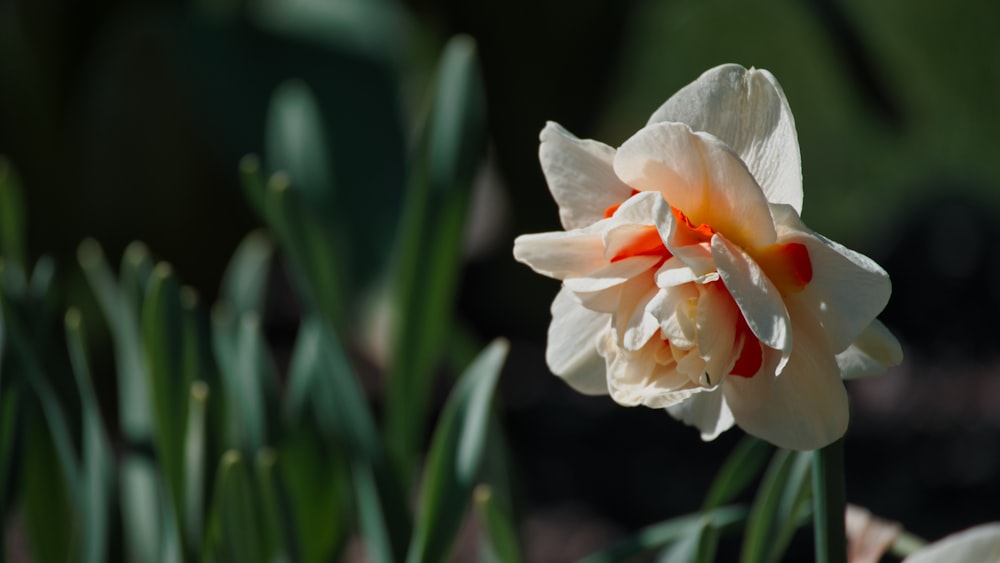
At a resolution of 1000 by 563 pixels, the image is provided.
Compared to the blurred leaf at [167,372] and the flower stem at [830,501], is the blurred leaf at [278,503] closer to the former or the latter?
the blurred leaf at [167,372]

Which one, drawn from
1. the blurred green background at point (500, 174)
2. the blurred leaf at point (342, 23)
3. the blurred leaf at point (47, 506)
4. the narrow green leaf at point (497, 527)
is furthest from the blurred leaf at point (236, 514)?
the blurred leaf at point (342, 23)

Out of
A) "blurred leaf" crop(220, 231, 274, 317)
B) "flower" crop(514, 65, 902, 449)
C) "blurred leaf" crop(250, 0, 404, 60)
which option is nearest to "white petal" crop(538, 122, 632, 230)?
"flower" crop(514, 65, 902, 449)

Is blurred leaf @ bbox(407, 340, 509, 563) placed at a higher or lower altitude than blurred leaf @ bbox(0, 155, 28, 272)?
lower

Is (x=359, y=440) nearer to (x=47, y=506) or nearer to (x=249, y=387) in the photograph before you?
A: (x=249, y=387)

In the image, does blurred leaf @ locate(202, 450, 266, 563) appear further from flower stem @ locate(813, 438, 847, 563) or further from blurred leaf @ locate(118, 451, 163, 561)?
flower stem @ locate(813, 438, 847, 563)

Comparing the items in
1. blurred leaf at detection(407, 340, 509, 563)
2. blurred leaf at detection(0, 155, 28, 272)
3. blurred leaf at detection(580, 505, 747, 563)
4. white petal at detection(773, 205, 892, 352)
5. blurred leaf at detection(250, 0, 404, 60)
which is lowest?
blurred leaf at detection(580, 505, 747, 563)

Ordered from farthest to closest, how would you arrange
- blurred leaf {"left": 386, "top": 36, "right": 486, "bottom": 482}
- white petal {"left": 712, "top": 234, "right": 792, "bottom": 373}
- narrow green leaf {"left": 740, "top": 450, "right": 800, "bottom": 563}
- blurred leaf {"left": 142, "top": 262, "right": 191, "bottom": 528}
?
blurred leaf {"left": 386, "top": 36, "right": 486, "bottom": 482}
blurred leaf {"left": 142, "top": 262, "right": 191, "bottom": 528}
narrow green leaf {"left": 740, "top": 450, "right": 800, "bottom": 563}
white petal {"left": 712, "top": 234, "right": 792, "bottom": 373}
